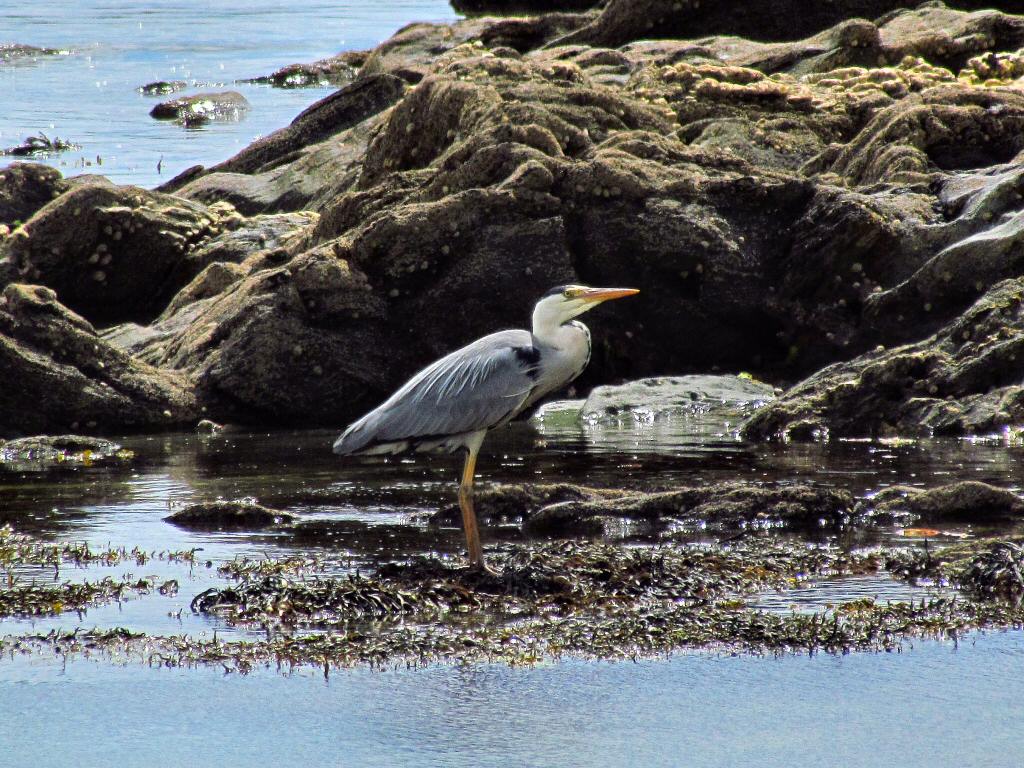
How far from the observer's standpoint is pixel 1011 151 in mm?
16578

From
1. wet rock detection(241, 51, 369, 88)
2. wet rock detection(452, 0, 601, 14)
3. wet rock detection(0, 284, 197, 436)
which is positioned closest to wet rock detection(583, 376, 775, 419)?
wet rock detection(0, 284, 197, 436)

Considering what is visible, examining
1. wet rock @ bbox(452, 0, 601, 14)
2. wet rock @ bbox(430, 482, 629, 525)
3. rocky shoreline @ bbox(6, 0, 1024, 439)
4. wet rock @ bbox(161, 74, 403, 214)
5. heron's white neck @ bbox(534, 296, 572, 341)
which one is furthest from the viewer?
wet rock @ bbox(452, 0, 601, 14)

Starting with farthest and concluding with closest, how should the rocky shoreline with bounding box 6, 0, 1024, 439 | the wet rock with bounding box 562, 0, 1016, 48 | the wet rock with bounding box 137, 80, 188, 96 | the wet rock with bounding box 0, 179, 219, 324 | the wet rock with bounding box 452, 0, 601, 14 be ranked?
1. the wet rock with bounding box 452, 0, 601, 14
2. the wet rock with bounding box 137, 80, 188, 96
3. the wet rock with bounding box 562, 0, 1016, 48
4. the wet rock with bounding box 0, 179, 219, 324
5. the rocky shoreline with bounding box 6, 0, 1024, 439

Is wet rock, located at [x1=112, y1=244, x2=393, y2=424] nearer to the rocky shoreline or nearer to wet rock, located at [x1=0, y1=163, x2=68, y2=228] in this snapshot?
the rocky shoreline

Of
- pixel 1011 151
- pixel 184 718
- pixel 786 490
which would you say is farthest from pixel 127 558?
pixel 1011 151

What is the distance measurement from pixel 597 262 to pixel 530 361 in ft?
22.7

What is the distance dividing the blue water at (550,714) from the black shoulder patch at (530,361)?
2.34 m

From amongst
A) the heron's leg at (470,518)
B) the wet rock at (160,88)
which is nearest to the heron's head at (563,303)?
the heron's leg at (470,518)

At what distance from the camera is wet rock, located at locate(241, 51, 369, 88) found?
147 feet

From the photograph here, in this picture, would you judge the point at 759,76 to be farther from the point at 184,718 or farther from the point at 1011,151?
the point at 184,718

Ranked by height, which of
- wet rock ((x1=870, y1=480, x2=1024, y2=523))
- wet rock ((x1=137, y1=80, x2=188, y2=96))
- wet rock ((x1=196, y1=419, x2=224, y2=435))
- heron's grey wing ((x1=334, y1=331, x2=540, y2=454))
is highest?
wet rock ((x1=137, y1=80, x2=188, y2=96))

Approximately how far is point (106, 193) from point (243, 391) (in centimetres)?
477

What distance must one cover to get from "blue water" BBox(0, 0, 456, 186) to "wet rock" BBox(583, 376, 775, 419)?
655 inches

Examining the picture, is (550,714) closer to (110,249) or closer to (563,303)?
(563,303)
